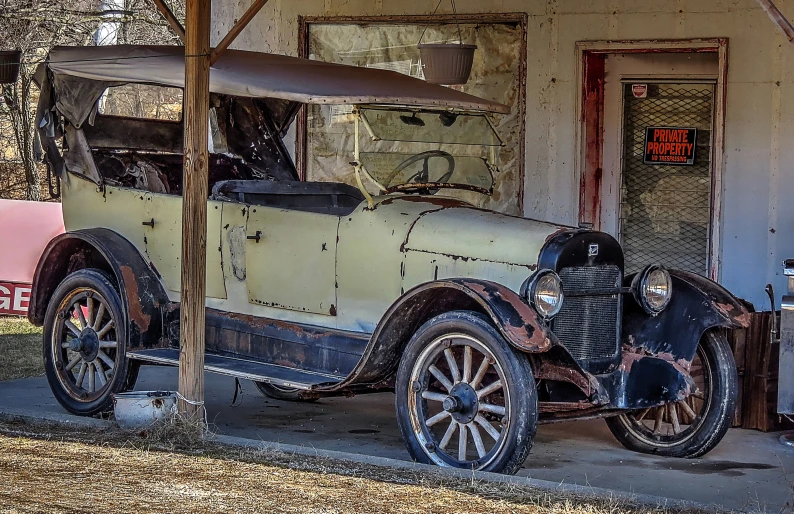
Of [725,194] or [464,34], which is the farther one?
[464,34]

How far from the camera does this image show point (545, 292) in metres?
6.00

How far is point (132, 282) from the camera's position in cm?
738

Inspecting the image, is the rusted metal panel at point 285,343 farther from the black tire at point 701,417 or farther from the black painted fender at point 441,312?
the black tire at point 701,417

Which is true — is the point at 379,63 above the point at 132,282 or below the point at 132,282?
above

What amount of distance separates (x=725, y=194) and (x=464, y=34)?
269 centimetres

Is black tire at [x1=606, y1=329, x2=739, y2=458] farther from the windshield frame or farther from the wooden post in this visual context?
the wooden post

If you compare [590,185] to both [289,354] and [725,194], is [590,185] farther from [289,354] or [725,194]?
[289,354]

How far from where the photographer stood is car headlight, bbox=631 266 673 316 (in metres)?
6.59

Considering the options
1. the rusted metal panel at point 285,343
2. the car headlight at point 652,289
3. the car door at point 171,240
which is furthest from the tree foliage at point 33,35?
the car headlight at point 652,289

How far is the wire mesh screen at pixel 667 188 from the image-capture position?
9.92 metres

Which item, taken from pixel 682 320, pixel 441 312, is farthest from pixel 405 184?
pixel 682 320

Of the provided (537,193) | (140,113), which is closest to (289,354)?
(537,193)

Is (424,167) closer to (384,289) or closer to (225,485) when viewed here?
(384,289)

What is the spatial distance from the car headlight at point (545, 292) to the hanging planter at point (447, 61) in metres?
3.91
